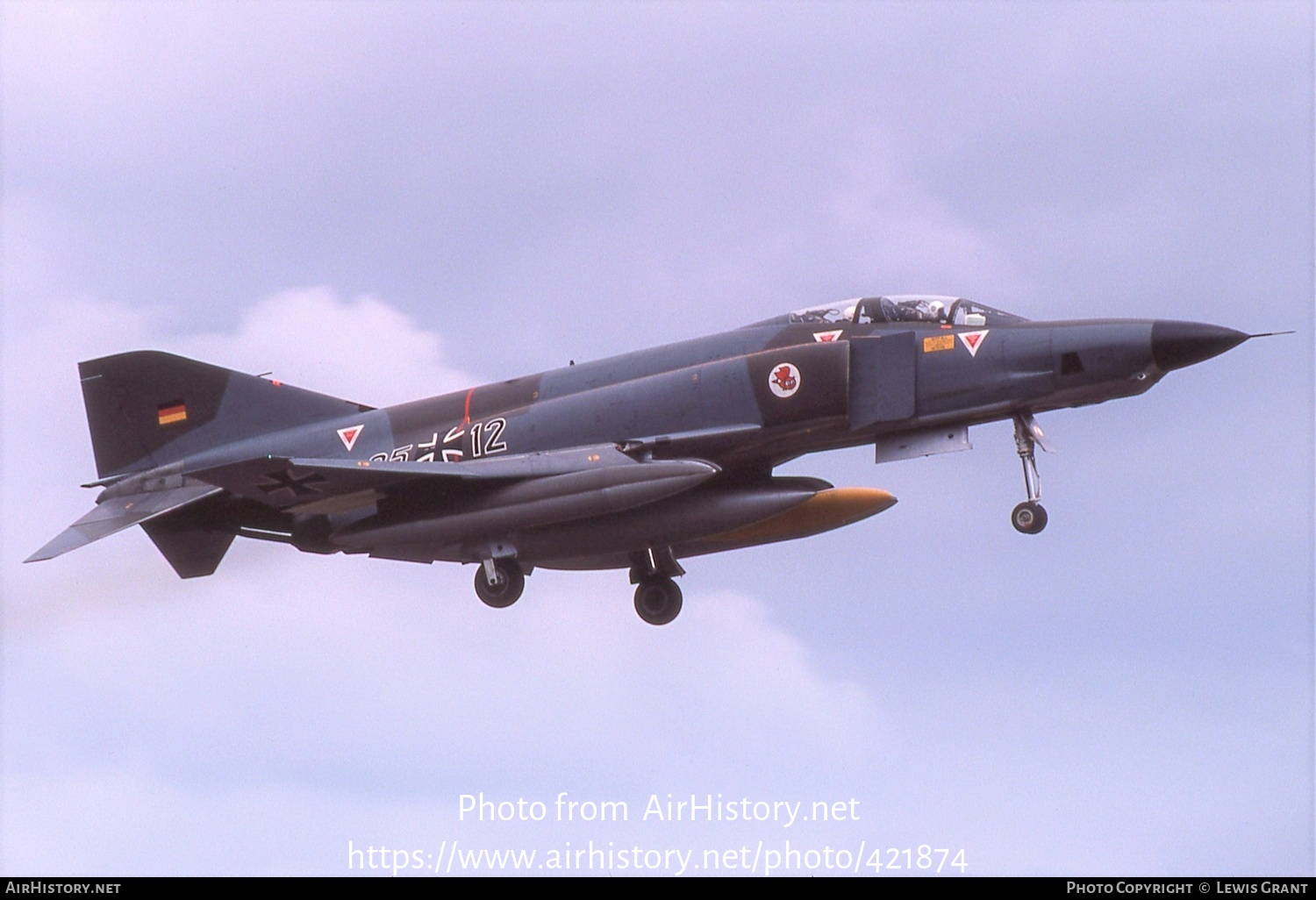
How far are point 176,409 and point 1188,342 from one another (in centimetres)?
1337

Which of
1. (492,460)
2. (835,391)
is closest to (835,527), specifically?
(835,391)

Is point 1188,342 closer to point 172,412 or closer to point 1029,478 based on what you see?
point 1029,478

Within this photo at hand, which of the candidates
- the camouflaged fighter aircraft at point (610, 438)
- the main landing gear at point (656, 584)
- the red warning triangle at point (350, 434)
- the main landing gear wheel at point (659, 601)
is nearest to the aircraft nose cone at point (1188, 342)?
the camouflaged fighter aircraft at point (610, 438)

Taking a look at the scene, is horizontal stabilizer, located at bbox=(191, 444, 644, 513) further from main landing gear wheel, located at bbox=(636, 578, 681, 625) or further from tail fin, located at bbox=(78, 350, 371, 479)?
main landing gear wheel, located at bbox=(636, 578, 681, 625)

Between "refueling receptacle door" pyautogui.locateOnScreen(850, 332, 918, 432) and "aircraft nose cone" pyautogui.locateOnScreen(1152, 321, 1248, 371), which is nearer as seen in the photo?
"aircraft nose cone" pyautogui.locateOnScreen(1152, 321, 1248, 371)

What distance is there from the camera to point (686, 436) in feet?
60.6

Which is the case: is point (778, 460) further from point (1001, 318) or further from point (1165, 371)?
point (1165, 371)

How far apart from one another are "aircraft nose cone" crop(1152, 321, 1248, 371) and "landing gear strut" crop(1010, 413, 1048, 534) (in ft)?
5.08

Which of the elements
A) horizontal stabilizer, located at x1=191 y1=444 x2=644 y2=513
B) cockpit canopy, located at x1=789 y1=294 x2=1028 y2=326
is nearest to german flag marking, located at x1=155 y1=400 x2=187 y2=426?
horizontal stabilizer, located at x1=191 y1=444 x2=644 y2=513

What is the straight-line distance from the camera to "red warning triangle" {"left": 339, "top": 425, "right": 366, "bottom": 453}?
2088 cm

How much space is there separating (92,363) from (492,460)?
664 centimetres

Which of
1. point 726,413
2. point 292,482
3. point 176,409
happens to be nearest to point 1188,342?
point 726,413

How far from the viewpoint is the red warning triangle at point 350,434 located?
20875 mm

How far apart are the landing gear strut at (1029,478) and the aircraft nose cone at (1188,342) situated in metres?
1.55
